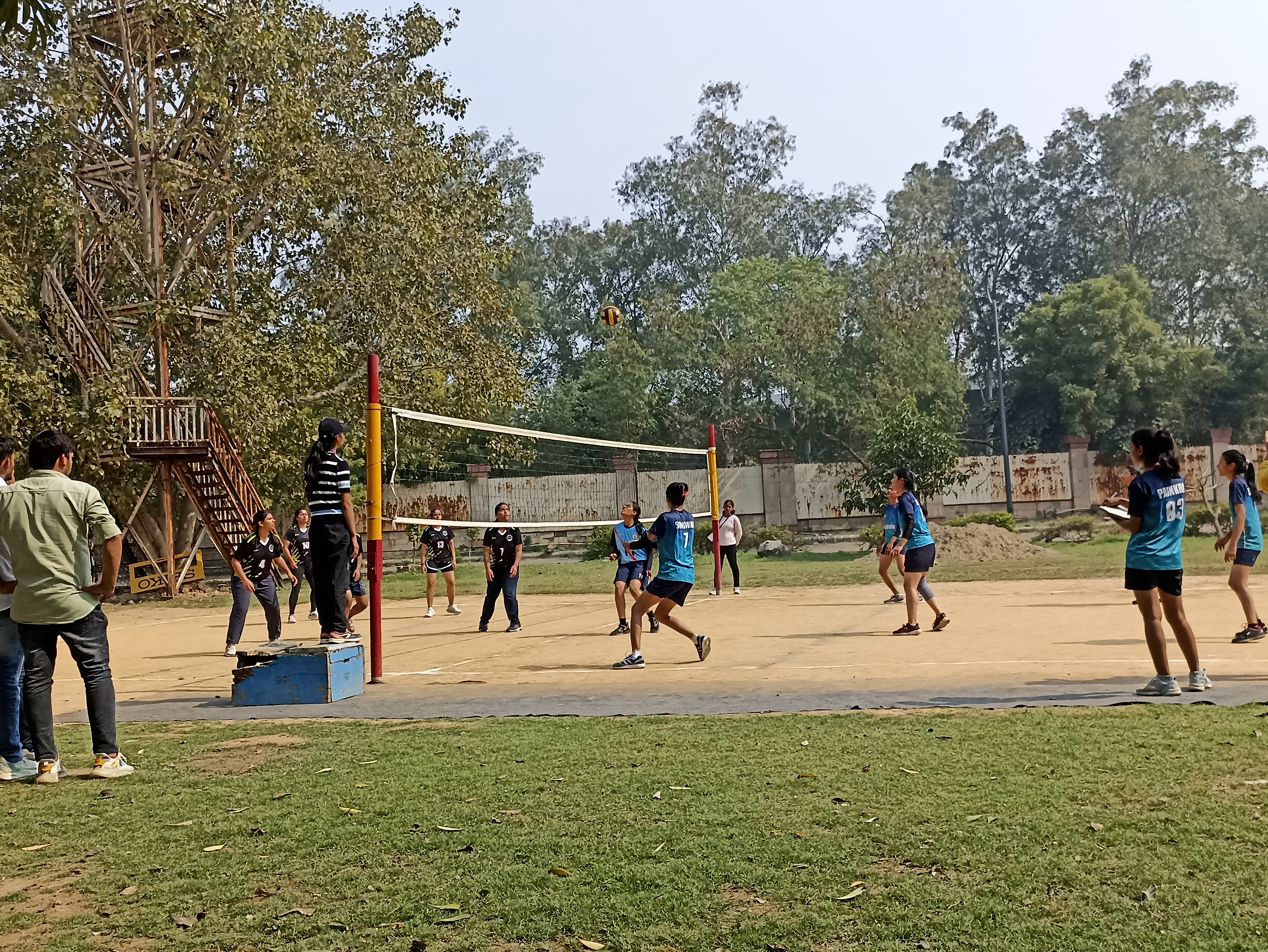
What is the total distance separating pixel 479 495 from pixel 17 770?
31.3 m

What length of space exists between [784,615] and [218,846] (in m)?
11.5

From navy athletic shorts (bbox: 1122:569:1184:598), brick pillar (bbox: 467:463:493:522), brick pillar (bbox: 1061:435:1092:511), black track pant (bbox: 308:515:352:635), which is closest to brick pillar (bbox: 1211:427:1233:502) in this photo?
brick pillar (bbox: 1061:435:1092:511)

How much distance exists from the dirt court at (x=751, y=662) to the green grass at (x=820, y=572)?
3783 mm

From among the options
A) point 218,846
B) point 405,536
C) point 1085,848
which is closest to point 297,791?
point 218,846

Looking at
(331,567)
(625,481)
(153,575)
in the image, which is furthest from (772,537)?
(331,567)

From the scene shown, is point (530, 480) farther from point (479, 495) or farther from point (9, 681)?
point (9, 681)

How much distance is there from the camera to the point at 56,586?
653 cm

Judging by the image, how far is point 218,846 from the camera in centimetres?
507

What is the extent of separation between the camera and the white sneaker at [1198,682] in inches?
314

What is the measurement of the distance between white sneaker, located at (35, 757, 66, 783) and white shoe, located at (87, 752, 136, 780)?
18 centimetres

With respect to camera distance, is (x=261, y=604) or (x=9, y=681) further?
(x=261, y=604)

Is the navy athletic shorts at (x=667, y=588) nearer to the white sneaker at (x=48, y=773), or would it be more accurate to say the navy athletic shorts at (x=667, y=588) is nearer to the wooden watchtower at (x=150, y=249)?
the white sneaker at (x=48, y=773)

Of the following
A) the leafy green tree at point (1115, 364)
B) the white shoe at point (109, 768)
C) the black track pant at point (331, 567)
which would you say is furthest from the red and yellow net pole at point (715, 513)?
the leafy green tree at point (1115, 364)

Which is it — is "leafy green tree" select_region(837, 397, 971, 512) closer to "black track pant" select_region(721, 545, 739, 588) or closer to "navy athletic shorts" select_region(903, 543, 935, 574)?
"black track pant" select_region(721, 545, 739, 588)
